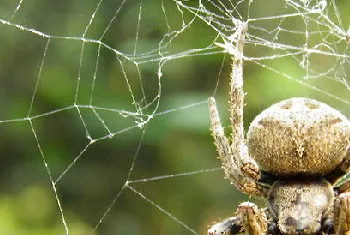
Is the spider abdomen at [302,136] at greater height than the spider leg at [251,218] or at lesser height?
greater

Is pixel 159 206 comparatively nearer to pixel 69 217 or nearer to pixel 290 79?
pixel 69 217

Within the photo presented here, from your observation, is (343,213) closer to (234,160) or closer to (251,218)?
(251,218)

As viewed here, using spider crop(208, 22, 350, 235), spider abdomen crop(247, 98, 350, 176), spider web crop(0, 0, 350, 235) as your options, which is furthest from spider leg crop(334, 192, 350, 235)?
spider web crop(0, 0, 350, 235)

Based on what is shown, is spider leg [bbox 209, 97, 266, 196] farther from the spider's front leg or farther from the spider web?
the spider web

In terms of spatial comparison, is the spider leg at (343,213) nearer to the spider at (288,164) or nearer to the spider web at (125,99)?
the spider at (288,164)

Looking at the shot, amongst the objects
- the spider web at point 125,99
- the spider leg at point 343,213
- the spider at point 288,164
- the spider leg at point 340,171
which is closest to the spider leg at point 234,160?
the spider at point 288,164

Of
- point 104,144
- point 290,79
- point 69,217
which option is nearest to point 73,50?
point 104,144

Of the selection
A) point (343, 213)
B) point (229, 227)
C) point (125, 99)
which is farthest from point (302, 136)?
point (125, 99)
